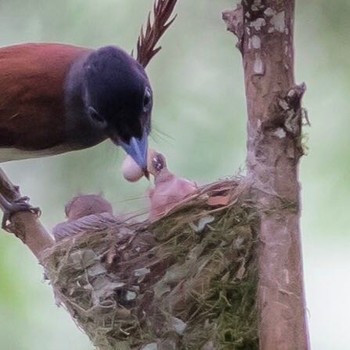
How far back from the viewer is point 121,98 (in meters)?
2.61

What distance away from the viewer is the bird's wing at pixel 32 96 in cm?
→ 283

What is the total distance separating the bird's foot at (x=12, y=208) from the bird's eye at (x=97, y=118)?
291mm

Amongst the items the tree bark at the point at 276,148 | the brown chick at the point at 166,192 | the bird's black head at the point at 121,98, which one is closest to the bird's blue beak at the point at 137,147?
the bird's black head at the point at 121,98

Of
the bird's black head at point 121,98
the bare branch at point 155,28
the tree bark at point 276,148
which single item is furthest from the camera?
the bird's black head at point 121,98

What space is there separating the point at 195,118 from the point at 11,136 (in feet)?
2.46

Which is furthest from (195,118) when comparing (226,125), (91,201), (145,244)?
(145,244)

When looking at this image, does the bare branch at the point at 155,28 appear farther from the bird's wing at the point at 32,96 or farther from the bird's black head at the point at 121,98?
the bird's wing at the point at 32,96

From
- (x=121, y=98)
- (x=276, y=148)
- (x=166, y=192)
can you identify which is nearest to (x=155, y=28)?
(x=121, y=98)

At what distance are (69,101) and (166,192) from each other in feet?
1.30

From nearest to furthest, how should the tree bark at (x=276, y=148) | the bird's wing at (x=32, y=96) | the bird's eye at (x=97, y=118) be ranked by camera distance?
the tree bark at (x=276, y=148) → the bird's eye at (x=97, y=118) → the bird's wing at (x=32, y=96)

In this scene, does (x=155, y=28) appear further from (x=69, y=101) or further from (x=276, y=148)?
(x=276, y=148)

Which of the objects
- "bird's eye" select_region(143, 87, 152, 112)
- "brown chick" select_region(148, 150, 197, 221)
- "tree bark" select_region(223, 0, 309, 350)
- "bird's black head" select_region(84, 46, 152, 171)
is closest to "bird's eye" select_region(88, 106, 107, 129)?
"bird's black head" select_region(84, 46, 152, 171)

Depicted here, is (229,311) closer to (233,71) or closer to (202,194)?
(202,194)

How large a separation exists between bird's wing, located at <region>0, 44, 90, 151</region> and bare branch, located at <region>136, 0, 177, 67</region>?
0.91 feet
